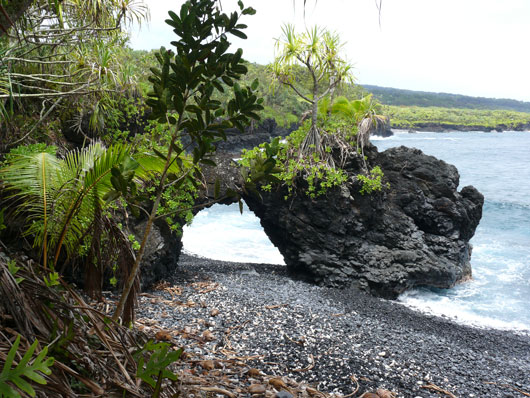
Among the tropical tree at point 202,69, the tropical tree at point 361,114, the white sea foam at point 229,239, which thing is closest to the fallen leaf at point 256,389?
the tropical tree at point 202,69

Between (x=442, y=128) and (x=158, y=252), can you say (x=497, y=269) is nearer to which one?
(x=158, y=252)

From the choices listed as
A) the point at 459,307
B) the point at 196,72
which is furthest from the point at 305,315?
the point at 459,307

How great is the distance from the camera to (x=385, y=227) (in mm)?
8359

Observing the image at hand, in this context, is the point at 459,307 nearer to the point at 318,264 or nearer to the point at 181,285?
the point at 318,264

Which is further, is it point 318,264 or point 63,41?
point 318,264

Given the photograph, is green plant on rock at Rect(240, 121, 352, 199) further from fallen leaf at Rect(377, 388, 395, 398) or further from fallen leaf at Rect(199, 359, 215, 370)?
fallen leaf at Rect(377, 388, 395, 398)

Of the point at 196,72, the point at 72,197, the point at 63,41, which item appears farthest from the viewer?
the point at 63,41

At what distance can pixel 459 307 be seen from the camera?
818 centimetres

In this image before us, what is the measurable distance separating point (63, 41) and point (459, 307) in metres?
8.15

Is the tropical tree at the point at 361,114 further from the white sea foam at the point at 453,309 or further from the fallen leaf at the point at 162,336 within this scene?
the fallen leaf at the point at 162,336

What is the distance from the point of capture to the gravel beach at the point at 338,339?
3.85 m

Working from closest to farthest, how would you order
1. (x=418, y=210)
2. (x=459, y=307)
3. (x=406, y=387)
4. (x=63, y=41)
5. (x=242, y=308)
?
1. (x=406, y=387)
2. (x=242, y=308)
3. (x=63, y=41)
4. (x=459, y=307)
5. (x=418, y=210)

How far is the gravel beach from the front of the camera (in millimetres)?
3848

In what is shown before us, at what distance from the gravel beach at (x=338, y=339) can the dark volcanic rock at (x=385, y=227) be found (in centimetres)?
106
